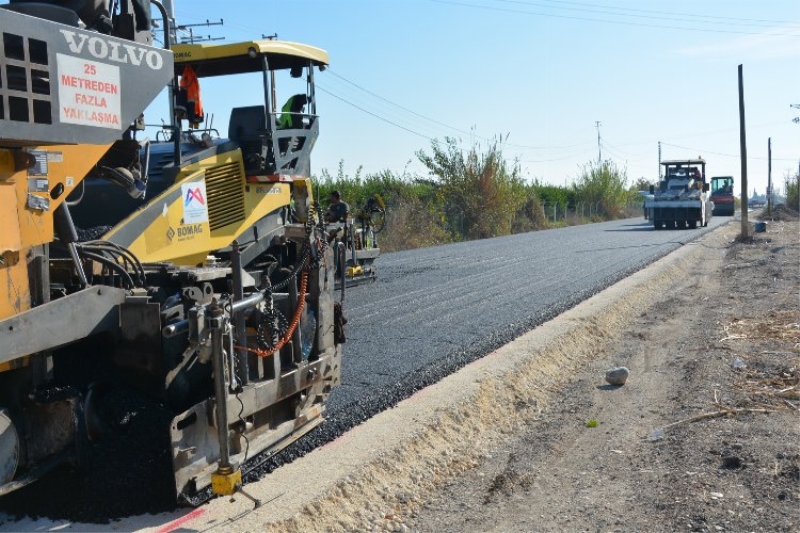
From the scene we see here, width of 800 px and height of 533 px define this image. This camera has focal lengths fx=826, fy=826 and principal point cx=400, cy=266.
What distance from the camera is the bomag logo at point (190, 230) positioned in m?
6.39

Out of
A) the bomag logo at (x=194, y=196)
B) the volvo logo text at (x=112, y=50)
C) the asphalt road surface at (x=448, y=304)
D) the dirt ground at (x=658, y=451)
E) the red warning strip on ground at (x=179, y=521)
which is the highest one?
the volvo logo text at (x=112, y=50)

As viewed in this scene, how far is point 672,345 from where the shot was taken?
965 centimetres

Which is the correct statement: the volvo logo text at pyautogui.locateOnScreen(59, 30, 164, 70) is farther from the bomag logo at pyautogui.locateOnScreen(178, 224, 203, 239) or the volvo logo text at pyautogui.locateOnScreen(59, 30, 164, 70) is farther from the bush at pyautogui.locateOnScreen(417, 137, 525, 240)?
the bush at pyautogui.locateOnScreen(417, 137, 525, 240)

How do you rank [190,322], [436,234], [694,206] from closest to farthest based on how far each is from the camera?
1. [190,322]
2. [436,234]
3. [694,206]

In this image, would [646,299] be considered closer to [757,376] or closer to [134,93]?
[757,376]

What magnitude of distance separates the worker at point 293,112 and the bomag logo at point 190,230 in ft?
5.28

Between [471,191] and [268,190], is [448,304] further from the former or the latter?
[471,191]

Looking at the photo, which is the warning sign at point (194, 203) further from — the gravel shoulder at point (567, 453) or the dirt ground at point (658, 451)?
the dirt ground at point (658, 451)

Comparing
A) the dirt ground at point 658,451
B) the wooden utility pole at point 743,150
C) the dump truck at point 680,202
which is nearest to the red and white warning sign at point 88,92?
the dirt ground at point 658,451

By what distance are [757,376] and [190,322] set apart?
18.3 ft

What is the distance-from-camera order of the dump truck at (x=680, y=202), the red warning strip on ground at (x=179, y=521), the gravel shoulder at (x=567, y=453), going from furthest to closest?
the dump truck at (x=680, y=202)
the gravel shoulder at (x=567, y=453)
the red warning strip on ground at (x=179, y=521)

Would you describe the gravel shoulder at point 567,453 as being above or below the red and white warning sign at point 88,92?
below

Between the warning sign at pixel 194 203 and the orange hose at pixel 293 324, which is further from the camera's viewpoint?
the warning sign at pixel 194 203

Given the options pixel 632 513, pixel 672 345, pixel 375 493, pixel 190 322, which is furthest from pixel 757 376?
pixel 190 322
